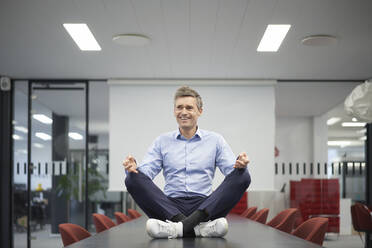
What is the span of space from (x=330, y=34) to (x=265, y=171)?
2.88 m

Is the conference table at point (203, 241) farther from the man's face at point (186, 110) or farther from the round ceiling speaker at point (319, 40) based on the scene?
the round ceiling speaker at point (319, 40)

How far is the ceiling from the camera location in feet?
13.8

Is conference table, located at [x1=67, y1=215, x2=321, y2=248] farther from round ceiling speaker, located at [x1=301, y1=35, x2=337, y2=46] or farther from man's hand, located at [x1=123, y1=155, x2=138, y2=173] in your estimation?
round ceiling speaker, located at [x1=301, y1=35, x2=337, y2=46]

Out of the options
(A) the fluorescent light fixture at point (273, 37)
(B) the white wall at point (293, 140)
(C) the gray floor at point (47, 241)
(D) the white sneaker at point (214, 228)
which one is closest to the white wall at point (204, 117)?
(B) the white wall at point (293, 140)

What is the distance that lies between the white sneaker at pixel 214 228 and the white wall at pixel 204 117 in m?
5.16

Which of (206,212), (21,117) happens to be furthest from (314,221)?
(21,117)

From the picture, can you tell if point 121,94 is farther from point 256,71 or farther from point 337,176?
point 337,176

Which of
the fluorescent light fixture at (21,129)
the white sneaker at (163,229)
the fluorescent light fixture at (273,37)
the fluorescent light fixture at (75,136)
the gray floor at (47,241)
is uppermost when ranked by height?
the fluorescent light fixture at (273,37)

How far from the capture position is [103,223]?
3.33m

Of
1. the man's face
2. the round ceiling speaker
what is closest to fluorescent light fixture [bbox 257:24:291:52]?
the round ceiling speaker

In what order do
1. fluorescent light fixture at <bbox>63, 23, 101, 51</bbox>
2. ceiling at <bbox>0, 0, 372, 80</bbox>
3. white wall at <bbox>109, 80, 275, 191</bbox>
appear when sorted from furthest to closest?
white wall at <bbox>109, 80, 275, 191</bbox> → fluorescent light fixture at <bbox>63, 23, 101, 51</bbox> → ceiling at <bbox>0, 0, 372, 80</bbox>

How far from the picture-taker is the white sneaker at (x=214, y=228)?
6.98ft

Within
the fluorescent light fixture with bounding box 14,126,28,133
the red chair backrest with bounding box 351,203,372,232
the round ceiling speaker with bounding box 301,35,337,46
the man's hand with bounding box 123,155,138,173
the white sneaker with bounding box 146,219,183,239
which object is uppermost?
the round ceiling speaker with bounding box 301,35,337,46

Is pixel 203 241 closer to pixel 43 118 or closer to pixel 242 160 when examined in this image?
pixel 242 160
